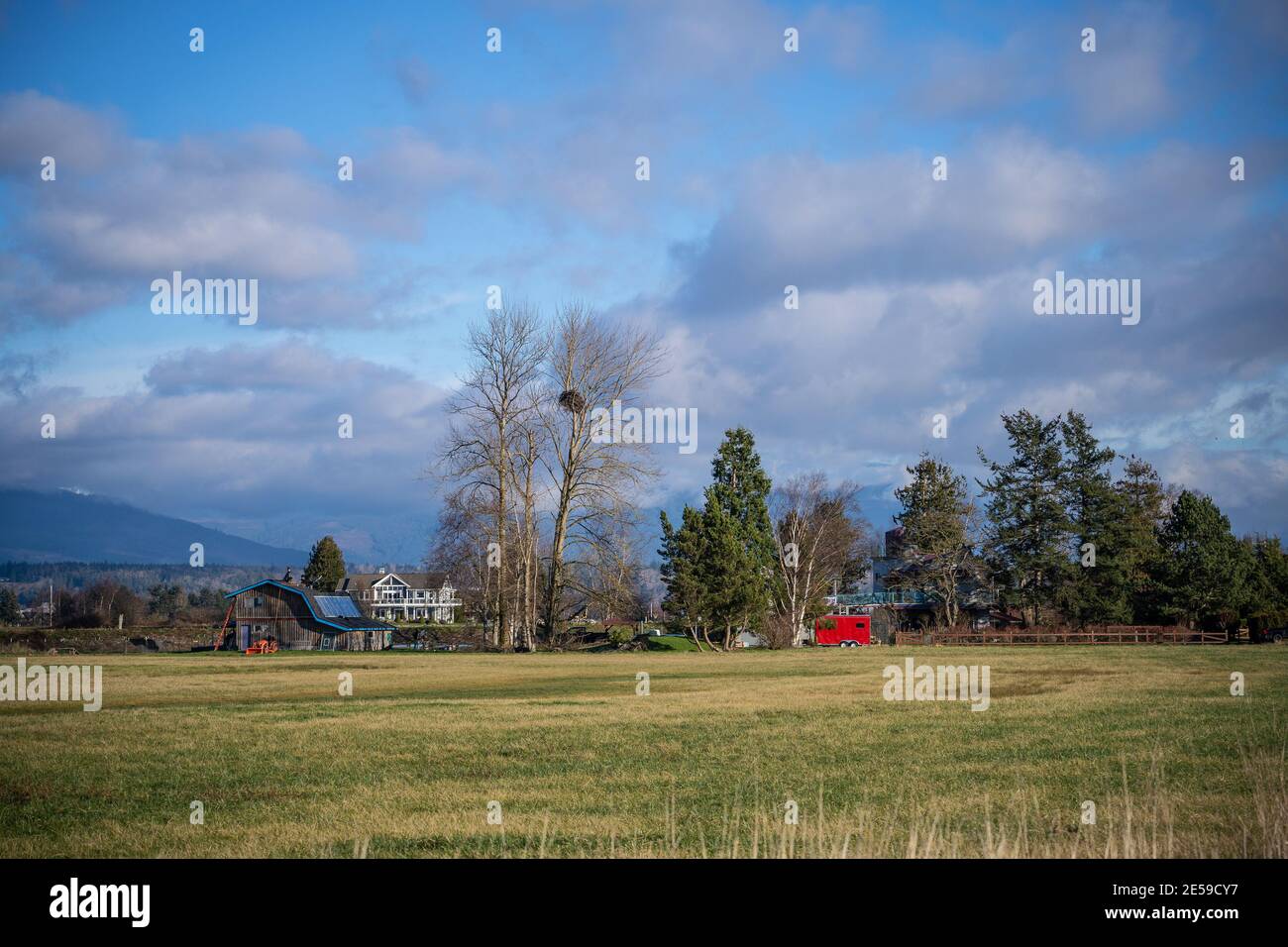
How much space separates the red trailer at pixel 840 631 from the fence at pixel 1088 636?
265 inches

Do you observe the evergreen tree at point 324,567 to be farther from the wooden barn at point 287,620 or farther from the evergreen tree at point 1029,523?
the evergreen tree at point 1029,523

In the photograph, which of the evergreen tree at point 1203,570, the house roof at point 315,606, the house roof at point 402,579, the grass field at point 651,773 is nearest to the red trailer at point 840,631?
the evergreen tree at point 1203,570

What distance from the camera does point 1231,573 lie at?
6762cm

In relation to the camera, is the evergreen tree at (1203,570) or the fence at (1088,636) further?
the evergreen tree at (1203,570)

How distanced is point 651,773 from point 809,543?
62933mm

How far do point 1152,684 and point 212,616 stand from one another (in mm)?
105820

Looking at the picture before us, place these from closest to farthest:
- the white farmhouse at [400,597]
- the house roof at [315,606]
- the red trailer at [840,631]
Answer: the house roof at [315,606], the red trailer at [840,631], the white farmhouse at [400,597]

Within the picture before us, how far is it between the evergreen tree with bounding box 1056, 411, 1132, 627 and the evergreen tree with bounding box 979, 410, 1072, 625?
103cm

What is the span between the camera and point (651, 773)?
14.7 meters

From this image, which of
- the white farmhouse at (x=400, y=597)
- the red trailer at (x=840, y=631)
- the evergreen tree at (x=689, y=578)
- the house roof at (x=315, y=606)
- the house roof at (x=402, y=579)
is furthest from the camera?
the white farmhouse at (x=400, y=597)

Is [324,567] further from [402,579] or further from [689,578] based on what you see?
[402,579]

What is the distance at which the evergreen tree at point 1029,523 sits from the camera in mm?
74125

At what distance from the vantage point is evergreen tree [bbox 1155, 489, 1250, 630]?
67.8 m

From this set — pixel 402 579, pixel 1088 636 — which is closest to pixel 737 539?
pixel 1088 636
